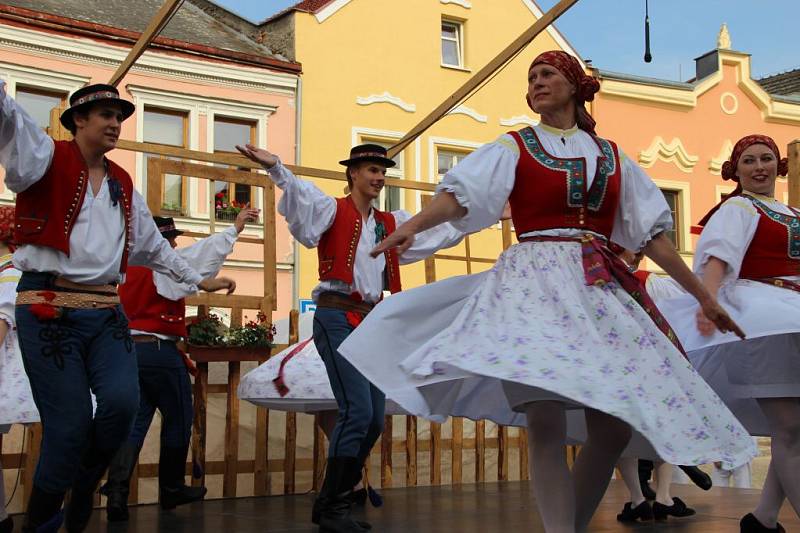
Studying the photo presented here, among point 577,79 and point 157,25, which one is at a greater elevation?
point 157,25

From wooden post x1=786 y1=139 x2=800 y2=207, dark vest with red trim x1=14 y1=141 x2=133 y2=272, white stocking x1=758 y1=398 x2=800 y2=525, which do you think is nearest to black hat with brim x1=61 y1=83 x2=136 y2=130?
dark vest with red trim x1=14 y1=141 x2=133 y2=272

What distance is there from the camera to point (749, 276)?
4680 mm

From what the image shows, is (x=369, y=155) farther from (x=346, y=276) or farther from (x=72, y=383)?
(x=72, y=383)

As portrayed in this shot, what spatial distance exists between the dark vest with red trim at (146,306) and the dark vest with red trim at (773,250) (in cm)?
330

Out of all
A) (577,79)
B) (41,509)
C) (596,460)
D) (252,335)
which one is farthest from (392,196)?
(596,460)

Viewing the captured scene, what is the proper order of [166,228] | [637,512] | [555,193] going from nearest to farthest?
1. [555,193]
2. [637,512]
3. [166,228]

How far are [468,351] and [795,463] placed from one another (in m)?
1.75

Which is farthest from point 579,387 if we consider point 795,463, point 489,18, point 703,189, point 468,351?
point 703,189

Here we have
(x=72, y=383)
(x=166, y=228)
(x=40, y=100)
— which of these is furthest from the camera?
(x=40, y=100)

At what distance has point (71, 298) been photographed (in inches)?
167

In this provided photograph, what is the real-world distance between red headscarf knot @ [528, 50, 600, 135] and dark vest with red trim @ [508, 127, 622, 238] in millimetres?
241

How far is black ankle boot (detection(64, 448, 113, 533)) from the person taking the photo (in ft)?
14.3

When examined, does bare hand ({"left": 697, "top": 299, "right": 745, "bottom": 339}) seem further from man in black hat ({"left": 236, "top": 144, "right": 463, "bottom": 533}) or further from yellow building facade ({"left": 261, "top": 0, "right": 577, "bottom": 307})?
yellow building facade ({"left": 261, "top": 0, "right": 577, "bottom": 307})

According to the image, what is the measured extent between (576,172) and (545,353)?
734mm
